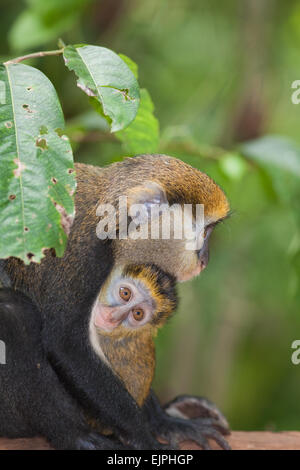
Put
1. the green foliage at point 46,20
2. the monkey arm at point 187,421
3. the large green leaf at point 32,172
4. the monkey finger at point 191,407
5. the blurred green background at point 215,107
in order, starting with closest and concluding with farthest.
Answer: the large green leaf at point 32,172
the monkey arm at point 187,421
the monkey finger at point 191,407
the green foliage at point 46,20
the blurred green background at point 215,107

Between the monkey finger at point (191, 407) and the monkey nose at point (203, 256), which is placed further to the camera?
the monkey finger at point (191, 407)

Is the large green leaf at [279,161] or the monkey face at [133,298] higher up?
the large green leaf at [279,161]

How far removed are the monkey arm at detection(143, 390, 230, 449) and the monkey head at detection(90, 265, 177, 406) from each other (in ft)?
0.73

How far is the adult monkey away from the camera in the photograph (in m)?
2.35

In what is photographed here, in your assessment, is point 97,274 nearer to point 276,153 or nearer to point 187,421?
point 187,421

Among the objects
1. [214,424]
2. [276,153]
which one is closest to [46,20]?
[276,153]

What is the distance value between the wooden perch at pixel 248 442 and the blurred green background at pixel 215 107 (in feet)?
4.97

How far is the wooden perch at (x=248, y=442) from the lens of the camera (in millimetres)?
2535

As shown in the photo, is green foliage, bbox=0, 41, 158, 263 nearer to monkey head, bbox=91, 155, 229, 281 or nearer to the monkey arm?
monkey head, bbox=91, 155, 229, 281

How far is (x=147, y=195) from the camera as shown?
2.41 m

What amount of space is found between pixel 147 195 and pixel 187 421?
100 centimetres

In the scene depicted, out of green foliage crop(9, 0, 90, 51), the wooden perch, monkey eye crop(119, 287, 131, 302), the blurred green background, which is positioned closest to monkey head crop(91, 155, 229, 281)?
monkey eye crop(119, 287, 131, 302)

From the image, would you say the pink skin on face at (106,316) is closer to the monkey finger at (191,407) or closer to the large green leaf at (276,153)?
the monkey finger at (191,407)

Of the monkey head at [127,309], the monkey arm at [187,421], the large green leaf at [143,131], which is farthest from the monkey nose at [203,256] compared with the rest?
the monkey arm at [187,421]
